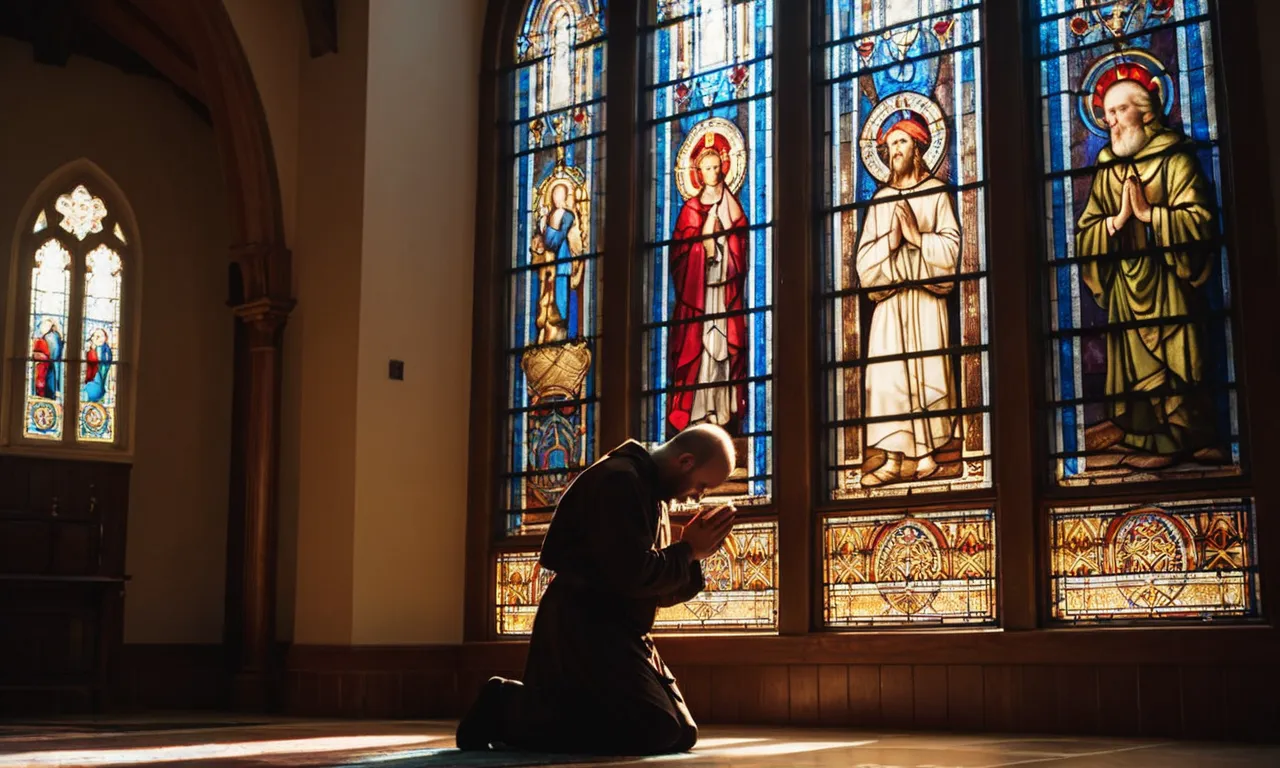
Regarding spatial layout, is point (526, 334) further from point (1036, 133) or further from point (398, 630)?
point (1036, 133)

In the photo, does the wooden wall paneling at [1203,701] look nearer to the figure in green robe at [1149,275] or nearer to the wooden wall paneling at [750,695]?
the figure in green robe at [1149,275]

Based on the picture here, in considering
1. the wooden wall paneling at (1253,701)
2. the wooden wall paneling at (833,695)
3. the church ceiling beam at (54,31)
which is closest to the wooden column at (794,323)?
the wooden wall paneling at (833,695)

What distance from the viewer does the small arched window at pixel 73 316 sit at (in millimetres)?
10297

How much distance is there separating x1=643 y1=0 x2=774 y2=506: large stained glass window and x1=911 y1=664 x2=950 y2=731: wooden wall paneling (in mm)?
1281

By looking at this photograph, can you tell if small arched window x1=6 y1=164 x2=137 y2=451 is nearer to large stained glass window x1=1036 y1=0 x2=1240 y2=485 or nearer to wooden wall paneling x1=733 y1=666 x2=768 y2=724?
wooden wall paneling x1=733 y1=666 x2=768 y2=724

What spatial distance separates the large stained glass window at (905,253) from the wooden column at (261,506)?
11.2ft

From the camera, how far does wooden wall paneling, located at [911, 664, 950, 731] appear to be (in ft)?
22.8

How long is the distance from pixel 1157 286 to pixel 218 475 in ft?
21.2

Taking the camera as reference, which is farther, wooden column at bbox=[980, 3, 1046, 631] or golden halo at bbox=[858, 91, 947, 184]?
golden halo at bbox=[858, 91, 947, 184]

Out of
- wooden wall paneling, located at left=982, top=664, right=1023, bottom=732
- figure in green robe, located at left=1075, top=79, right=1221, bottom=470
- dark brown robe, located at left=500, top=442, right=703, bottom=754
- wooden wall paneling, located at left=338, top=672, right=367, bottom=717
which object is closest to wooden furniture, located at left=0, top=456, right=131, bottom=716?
wooden wall paneling, located at left=338, top=672, right=367, bottom=717

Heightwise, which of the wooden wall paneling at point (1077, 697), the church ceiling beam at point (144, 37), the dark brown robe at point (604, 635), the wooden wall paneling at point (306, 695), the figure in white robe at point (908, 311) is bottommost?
the wooden wall paneling at point (306, 695)

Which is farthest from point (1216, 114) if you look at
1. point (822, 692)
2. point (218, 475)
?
point (218, 475)

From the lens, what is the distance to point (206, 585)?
34.4ft

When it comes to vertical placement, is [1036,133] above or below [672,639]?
above
